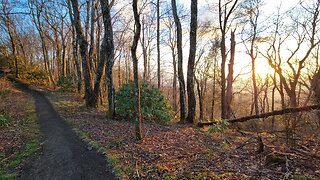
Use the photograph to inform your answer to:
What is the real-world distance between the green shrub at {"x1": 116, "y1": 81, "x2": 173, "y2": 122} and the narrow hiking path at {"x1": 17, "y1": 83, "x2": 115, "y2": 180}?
287 centimetres

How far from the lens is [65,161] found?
502 cm

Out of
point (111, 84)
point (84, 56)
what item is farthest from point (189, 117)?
point (84, 56)

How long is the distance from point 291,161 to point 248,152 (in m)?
1.23

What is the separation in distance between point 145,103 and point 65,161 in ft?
16.7

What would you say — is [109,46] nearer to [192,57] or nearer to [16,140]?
[192,57]

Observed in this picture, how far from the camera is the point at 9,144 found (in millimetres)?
6391

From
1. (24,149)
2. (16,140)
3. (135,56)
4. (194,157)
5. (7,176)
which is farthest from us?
(16,140)

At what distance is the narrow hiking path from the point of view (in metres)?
4.43

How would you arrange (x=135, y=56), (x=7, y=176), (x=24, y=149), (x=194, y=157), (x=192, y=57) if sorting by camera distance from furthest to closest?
(x=192, y=57) → (x=24, y=149) → (x=135, y=56) → (x=194, y=157) → (x=7, y=176)

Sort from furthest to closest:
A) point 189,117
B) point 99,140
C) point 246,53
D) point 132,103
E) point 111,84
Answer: point 246,53, point 189,117, point 132,103, point 111,84, point 99,140

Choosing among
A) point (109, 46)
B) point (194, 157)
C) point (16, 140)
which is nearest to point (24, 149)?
point (16, 140)

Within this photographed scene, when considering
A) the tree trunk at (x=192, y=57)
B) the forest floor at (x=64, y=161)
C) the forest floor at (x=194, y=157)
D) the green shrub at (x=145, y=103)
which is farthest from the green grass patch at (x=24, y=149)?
the tree trunk at (x=192, y=57)

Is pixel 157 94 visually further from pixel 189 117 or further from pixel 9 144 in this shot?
pixel 9 144

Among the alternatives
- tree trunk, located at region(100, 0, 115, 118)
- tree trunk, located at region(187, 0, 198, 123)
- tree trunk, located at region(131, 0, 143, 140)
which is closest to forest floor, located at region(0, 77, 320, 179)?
tree trunk, located at region(131, 0, 143, 140)
